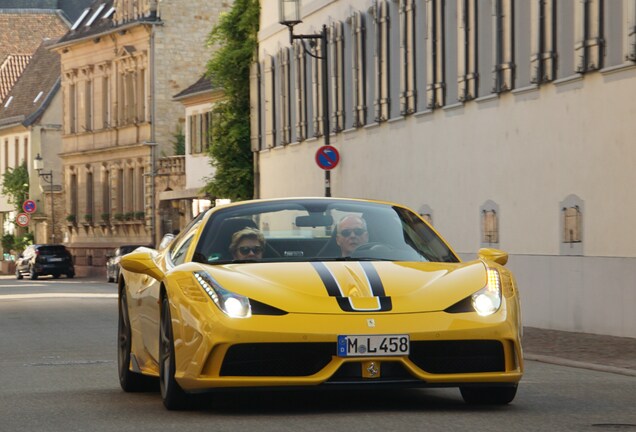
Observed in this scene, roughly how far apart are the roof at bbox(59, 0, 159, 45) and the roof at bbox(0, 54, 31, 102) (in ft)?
54.9

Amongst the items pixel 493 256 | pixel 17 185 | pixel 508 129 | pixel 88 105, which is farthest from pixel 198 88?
pixel 493 256

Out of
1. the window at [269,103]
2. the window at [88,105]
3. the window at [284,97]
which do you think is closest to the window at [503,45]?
the window at [284,97]

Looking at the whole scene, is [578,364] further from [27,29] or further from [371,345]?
[27,29]

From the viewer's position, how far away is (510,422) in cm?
1027

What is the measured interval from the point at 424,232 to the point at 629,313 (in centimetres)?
1133

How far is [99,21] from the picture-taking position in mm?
88000

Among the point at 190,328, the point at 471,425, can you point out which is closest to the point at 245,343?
the point at 190,328

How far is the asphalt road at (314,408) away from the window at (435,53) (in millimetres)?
16806

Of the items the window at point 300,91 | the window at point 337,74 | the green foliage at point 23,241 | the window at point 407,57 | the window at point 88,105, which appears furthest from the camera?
the green foliage at point 23,241

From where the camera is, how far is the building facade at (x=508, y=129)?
949 inches

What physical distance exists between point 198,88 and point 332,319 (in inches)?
2571

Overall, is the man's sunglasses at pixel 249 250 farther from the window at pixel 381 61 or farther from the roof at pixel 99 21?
the roof at pixel 99 21

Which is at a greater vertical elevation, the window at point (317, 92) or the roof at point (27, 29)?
the roof at point (27, 29)

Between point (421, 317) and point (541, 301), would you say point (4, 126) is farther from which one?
point (421, 317)
